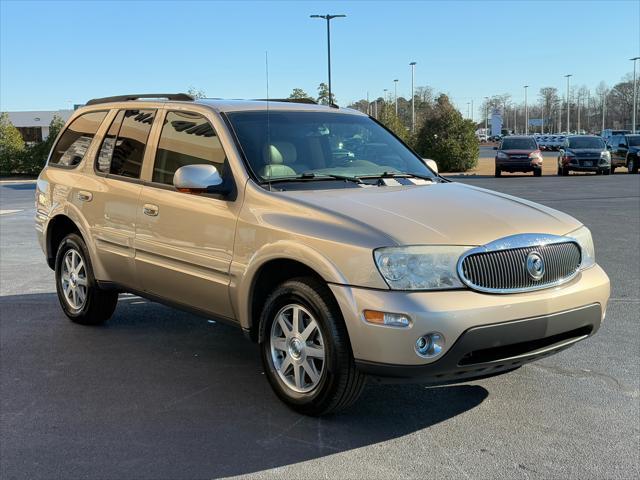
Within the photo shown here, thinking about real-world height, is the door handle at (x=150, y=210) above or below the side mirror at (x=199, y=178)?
below

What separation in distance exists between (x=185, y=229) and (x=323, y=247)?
130 cm

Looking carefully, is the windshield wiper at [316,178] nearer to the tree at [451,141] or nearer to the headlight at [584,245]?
the headlight at [584,245]

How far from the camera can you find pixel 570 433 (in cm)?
387

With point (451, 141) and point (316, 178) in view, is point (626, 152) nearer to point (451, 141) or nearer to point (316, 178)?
point (451, 141)

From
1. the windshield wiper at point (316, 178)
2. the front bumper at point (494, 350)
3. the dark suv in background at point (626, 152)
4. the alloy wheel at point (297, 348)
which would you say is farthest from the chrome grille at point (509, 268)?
the dark suv in background at point (626, 152)

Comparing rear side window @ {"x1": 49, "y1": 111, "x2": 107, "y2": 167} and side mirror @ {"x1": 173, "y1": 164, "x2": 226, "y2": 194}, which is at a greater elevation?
rear side window @ {"x1": 49, "y1": 111, "x2": 107, "y2": 167}

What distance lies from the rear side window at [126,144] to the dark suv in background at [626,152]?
29.5 m

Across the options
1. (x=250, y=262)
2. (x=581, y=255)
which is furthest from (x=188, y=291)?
(x=581, y=255)

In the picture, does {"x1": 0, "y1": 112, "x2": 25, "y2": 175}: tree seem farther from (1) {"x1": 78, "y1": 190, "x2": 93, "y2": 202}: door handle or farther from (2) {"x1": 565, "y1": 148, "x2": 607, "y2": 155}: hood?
(1) {"x1": 78, "y1": 190, "x2": 93, "y2": 202}: door handle

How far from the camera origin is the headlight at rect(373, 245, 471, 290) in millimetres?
3598

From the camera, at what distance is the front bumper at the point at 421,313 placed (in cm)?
350

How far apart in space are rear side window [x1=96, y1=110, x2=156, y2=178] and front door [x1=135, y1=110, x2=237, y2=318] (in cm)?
25

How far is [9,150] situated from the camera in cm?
3859

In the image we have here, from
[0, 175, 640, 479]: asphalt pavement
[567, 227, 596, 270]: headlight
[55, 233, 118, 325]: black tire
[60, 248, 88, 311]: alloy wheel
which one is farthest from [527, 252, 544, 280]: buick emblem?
[60, 248, 88, 311]: alloy wheel
